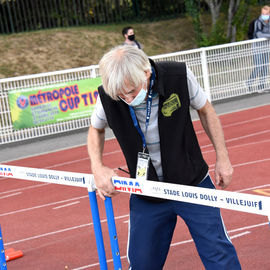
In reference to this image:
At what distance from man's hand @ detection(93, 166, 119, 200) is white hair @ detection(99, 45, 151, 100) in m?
0.56

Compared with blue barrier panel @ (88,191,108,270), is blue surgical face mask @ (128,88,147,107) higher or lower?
higher

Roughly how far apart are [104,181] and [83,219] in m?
3.52

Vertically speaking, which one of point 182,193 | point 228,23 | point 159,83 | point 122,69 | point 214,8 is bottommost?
point 228,23

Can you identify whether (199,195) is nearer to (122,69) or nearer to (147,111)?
(147,111)

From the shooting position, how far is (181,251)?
5.34 metres

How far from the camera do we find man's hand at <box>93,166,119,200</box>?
332 cm

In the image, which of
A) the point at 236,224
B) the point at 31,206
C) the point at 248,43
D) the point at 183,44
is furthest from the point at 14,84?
the point at 183,44

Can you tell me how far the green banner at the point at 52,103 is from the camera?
1209 centimetres

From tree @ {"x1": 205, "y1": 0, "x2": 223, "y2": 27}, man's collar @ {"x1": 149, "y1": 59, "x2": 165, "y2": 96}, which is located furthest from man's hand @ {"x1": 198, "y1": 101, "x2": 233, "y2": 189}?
tree @ {"x1": 205, "y1": 0, "x2": 223, "y2": 27}

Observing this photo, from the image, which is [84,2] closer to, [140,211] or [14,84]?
[14,84]

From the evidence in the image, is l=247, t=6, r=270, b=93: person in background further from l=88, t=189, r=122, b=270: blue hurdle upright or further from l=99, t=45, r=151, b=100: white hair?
l=99, t=45, r=151, b=100: white hair

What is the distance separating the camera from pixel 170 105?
3184mm

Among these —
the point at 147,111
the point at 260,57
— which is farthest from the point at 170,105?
the point at 260,57

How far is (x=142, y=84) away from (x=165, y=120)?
31cm
